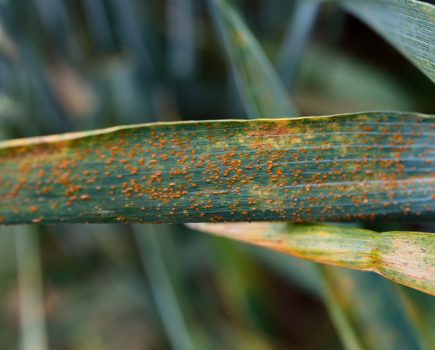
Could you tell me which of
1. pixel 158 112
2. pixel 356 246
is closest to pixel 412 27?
pixel 356 246

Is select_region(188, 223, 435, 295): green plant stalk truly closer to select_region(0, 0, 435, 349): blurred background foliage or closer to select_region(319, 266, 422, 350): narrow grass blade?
select_region(319, 266, 422, 350): narrow grass blade

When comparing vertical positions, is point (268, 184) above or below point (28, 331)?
above

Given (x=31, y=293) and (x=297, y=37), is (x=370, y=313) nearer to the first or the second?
(x=297, y=37)

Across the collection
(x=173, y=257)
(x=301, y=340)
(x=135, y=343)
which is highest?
(x=173, y=257)

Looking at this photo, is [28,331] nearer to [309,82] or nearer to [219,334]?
[219,334]

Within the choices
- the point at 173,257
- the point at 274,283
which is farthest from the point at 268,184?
the point at 274,283

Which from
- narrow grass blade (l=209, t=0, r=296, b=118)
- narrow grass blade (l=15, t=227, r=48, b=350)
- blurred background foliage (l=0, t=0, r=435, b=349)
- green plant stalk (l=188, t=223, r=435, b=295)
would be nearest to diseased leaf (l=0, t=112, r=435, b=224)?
green plant stalk (l=188, t=223, r=435, b=295)

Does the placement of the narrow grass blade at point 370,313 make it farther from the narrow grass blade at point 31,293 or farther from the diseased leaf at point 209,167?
the narrow grass blade at point 31,293
